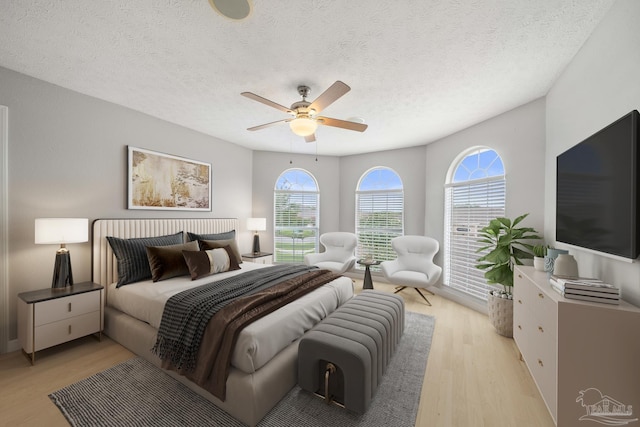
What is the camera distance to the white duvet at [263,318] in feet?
5.45

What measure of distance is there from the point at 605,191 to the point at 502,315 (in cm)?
181

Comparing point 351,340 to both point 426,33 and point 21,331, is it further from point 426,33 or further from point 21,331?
Answer: point 21,331

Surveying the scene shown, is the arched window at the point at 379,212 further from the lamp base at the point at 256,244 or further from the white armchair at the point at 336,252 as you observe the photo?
the lamp base at the point at 256,244

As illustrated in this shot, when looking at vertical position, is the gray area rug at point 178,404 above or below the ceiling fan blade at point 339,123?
below

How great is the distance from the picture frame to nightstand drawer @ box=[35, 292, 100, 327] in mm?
1183

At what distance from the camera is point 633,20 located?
1.44m

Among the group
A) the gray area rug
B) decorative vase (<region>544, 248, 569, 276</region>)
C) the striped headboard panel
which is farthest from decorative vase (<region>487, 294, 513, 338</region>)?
the striped headboard panel

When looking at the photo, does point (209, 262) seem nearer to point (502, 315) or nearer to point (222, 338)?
point (222, 338)

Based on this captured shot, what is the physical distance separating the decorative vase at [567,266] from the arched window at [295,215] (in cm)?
407

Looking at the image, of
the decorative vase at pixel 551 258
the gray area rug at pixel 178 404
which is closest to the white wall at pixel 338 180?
the decorative vase at pixel 551 258

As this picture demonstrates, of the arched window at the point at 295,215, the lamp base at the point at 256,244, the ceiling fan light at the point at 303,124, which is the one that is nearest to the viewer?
the ceiling fan light at the point at 303,124

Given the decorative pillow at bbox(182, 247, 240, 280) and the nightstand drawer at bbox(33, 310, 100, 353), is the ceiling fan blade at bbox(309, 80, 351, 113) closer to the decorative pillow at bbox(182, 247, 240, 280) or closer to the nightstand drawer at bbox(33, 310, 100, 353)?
the decorative pillow at bbox(182, 247, 240, 280)

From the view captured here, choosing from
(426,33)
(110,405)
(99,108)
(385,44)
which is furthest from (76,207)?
(426,33)

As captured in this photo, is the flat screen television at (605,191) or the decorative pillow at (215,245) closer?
the flat screen television at (605,191)
